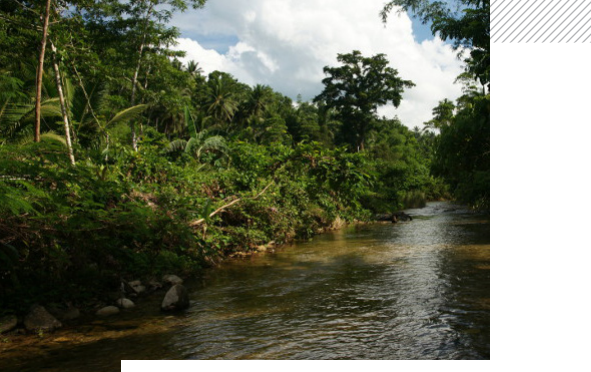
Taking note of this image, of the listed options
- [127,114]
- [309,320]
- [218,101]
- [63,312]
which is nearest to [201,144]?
[127,114]

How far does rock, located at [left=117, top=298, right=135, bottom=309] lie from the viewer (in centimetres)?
526

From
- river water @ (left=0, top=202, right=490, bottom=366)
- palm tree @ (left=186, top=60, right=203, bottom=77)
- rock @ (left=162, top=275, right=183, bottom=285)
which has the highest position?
palm tree @ (left=186, top=60, right=203, bottom=77)

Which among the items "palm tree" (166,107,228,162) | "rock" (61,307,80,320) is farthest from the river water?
"palm tree" (166,107,228,162)

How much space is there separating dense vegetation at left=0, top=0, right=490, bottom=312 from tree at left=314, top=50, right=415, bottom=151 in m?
12.0

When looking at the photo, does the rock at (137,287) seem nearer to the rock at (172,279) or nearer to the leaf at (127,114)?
the rock at (172,279)

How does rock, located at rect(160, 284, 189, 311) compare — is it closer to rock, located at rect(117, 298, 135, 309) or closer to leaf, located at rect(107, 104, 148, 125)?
rock, located at rect(117, 298, 135, 309)

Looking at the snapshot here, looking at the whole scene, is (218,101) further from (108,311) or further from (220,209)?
(108,311)

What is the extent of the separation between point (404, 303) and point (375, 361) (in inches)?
78.1

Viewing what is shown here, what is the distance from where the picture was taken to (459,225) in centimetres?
1392

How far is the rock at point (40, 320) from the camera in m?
4.32

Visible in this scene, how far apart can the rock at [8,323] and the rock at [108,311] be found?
85cm

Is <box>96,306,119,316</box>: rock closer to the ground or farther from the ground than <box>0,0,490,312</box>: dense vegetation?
closer to the ground
